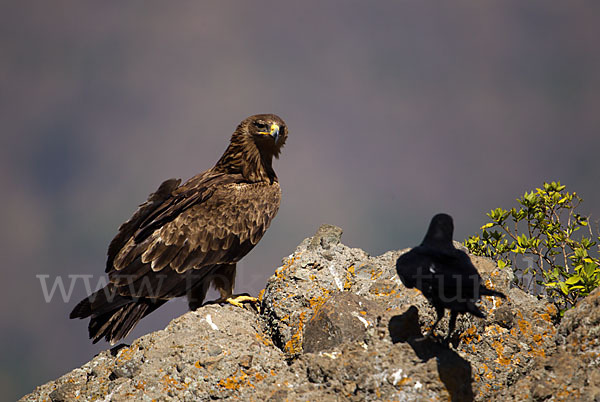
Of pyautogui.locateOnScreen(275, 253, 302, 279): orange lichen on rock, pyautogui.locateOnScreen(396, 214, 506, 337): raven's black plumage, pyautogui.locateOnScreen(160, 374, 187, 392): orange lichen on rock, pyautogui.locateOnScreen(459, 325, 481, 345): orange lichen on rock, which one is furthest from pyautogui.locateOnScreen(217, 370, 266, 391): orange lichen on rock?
pyautogui.locateOnScreen(459, 325, 481, 345): orange lichen on rock

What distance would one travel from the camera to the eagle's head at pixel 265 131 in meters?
7.95

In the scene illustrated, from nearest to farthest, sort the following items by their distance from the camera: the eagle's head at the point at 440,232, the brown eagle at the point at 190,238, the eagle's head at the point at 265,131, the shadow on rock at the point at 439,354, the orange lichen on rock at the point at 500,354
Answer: the shadow on rock at the point at 439,354 < the eagle's head at the point at 440,232 < the orange lichen on rock at the point at 500,354 < the brown eagle at the point at 190,238 < the eagle's head at the point at 265,131

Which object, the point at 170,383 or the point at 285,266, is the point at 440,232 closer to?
the point at 285,266

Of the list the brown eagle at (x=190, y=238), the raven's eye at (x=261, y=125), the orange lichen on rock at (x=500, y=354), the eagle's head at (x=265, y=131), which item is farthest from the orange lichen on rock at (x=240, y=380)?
the raven's eye at (x=261, y=125)

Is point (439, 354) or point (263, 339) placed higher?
point (263, 339)

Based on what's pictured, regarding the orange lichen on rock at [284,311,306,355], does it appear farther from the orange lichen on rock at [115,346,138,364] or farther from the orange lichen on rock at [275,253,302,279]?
the orange lichen on rock at [115,346,138,364]

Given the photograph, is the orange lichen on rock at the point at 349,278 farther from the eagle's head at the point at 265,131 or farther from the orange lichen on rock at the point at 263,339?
the eagle's head at the point at 265,131

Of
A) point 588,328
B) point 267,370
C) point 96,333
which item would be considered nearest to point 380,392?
point 267,370

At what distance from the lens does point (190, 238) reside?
7211 mm

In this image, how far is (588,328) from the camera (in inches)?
173

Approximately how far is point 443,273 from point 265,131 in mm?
4274

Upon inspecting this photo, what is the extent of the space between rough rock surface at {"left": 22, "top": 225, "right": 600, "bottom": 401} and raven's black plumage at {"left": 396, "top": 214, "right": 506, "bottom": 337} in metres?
0.42

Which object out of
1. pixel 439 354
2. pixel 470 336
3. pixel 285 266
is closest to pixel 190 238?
pixel 285 266

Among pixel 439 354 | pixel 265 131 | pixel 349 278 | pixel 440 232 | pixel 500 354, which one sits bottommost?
pixel 439 354
